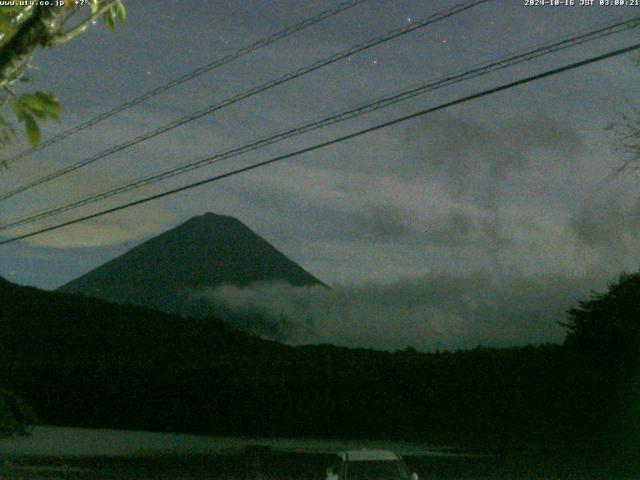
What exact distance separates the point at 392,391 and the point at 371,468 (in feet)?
103

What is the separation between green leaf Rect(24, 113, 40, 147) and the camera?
360 cm

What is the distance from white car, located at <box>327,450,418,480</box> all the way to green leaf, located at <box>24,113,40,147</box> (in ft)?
39.7

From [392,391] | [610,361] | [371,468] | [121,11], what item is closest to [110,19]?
[121,11]

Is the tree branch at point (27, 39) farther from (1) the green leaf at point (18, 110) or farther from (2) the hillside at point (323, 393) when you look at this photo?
(2) the hillside at point (323, 393)

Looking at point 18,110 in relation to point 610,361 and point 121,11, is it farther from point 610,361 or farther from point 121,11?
point 610,361

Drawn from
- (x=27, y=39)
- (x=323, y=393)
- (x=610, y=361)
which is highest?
(x=610, y=361)

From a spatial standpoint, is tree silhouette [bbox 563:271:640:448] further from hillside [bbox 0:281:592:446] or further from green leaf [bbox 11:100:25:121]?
green leaf [bbox 11:100:25:121]

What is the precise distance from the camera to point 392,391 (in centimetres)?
4609

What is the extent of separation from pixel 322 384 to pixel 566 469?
19.8 meters

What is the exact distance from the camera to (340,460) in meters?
15.7

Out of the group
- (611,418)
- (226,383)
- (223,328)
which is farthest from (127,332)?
(611,418)

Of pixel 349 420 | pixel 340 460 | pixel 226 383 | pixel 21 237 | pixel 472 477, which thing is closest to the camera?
pixel 340 460

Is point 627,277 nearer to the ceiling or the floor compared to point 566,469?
nearer to the ceiling

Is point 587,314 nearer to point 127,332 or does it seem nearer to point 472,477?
point 472,477
